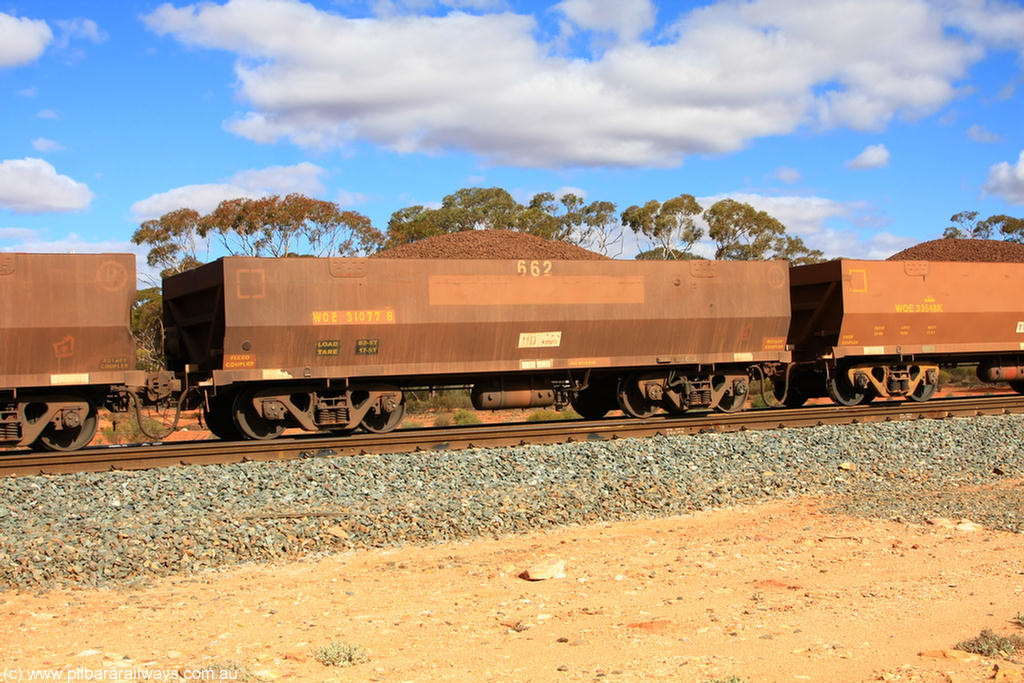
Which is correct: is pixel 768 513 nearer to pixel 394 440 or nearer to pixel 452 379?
pixel 394 440

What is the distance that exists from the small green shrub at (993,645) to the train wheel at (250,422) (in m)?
10.5

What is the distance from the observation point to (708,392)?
16.0m

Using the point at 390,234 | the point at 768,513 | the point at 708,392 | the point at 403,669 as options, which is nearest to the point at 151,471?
the point at 403,669

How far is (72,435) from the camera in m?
12.8

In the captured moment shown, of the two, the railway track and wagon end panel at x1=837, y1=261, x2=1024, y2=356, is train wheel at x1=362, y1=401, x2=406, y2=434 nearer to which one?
the railway track

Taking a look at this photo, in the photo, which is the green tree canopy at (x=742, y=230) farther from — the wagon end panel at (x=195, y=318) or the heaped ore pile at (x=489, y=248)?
the wagon end panel at (x=195, y=318)

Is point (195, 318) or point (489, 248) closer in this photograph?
point (195, 318)

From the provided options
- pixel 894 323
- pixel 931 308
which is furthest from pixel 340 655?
pixel 931 308

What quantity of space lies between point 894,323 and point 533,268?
825 cm

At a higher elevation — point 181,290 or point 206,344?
point 181,290

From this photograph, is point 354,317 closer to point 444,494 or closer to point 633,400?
point 444,494

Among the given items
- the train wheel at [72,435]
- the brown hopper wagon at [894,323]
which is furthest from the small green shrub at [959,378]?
the train wheel at [72,435]

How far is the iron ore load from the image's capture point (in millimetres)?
12266

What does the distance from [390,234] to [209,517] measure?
45210mm
